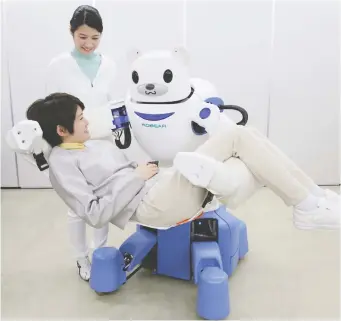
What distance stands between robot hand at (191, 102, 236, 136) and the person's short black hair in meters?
0.45

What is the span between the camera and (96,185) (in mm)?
1696

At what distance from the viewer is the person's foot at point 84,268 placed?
80.1 inches

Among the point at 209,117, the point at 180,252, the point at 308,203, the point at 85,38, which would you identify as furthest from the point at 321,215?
the point at 85,38

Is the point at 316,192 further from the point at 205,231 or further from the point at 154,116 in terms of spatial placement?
the point at 154,116

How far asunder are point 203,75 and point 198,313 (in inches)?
70.2

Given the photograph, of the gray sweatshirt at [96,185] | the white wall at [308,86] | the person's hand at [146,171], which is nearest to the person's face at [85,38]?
the gray sweatshirt at [96,185]

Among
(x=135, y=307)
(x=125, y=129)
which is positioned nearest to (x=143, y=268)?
(x=135, y=307)

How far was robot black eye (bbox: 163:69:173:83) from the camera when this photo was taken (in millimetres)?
1799

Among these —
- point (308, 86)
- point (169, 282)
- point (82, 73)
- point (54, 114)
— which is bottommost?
point (169, 282)

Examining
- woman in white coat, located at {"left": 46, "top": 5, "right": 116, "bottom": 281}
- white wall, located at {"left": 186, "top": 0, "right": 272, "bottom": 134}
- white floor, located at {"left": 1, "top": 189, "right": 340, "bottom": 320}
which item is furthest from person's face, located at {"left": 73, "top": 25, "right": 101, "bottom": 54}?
white wall, located at {"left": 186, "top": 0, "right": 272, "bottom": 134}

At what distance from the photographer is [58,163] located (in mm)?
1678

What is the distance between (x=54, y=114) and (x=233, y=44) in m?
1.73

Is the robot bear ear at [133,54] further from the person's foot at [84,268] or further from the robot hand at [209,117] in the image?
the person's foot at [84,268]

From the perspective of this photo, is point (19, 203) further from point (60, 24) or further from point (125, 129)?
point (125, 129)
